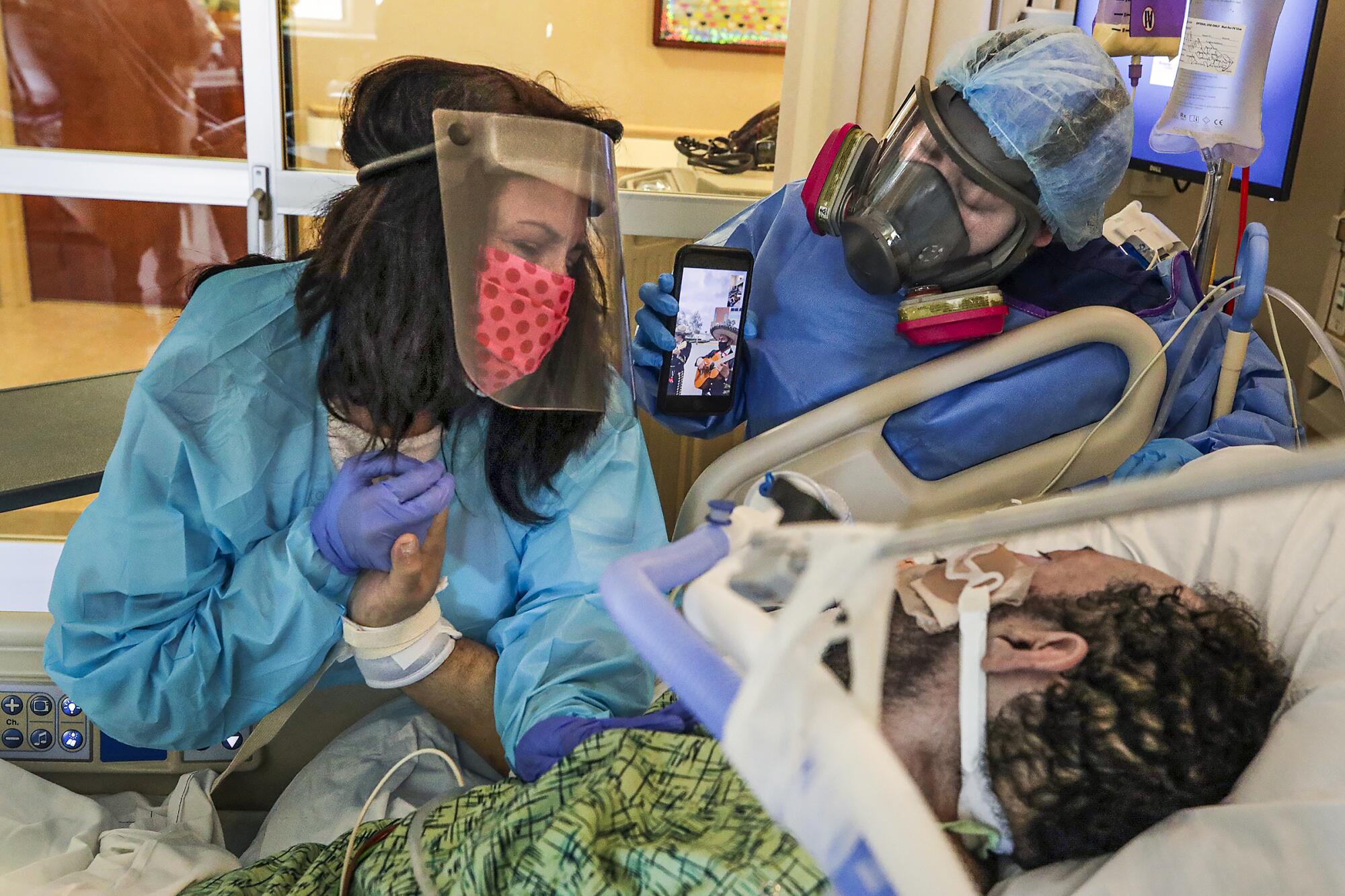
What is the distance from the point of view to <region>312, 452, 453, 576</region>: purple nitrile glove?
1152 millimetres

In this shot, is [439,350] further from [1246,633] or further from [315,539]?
[1246,633]

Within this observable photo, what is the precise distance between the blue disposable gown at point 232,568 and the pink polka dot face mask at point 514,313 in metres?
0.18

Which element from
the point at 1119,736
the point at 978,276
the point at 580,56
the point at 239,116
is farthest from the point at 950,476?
the point at 239,116

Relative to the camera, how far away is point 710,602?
0.51 meters

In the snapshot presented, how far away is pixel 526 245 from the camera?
1.10m

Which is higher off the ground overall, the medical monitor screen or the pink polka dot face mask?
the medical monitor screen

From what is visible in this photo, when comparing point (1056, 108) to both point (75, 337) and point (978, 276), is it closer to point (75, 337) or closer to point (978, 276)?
point (978, 276)

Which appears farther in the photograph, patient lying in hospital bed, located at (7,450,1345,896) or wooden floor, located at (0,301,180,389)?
wooden floor, located at (0,301,180,389)

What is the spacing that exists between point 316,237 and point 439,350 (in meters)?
A: 0.26

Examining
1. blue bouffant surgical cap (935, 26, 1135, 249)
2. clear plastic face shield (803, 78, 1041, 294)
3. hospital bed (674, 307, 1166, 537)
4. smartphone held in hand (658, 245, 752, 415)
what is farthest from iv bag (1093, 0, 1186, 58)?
smartphone held in hand (658, 245, 752, 415)

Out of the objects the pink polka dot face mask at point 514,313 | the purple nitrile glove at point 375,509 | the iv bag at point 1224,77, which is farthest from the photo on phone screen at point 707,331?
the iv bag at point 1224,77

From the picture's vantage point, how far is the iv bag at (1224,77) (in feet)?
4.78

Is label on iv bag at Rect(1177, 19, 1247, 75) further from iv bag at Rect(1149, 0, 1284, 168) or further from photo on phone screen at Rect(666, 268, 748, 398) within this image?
photo on phone screen at Rect(666, 268, 748, 398)

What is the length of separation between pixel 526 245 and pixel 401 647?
504 millimetres
